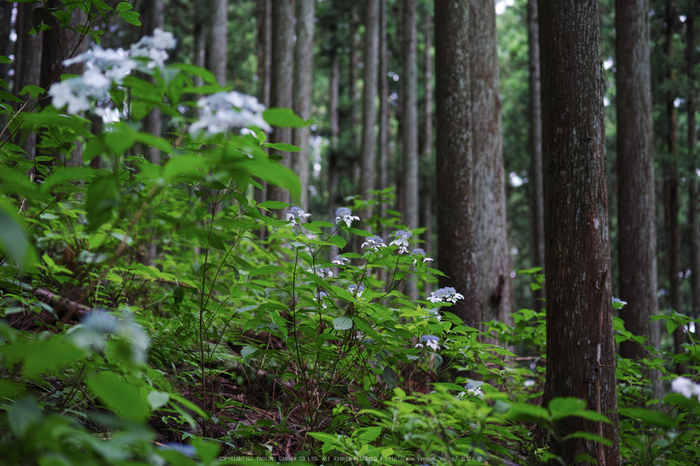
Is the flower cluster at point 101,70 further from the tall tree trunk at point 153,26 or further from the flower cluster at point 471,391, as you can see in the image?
the tall tree trunk at point 153,26

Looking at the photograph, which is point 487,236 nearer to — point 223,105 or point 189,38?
point 223,105

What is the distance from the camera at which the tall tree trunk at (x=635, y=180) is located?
6090mm

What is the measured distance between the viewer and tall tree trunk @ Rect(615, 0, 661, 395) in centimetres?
609

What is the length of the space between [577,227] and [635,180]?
17.5ft

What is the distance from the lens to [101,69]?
1.24 meters

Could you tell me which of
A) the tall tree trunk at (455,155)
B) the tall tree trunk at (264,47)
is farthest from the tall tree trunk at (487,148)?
the tall tree trunk at (264,47)

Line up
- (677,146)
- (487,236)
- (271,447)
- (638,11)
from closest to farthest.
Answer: (271,447) < (487,236) < (638,11) < (677,146)

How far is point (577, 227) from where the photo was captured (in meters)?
2.24

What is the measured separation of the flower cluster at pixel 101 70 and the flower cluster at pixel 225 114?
0.20 metres

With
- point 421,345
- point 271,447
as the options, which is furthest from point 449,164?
point 271,447

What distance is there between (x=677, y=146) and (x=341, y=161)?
12695 millimetres

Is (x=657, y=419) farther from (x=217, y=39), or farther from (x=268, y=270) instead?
(x=217, y=39)

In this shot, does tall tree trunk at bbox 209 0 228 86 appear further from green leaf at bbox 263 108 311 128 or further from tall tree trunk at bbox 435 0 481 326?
green leaf at bbox 263 108 311 128

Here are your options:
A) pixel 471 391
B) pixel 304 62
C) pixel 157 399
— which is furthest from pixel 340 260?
pixel 304 62
